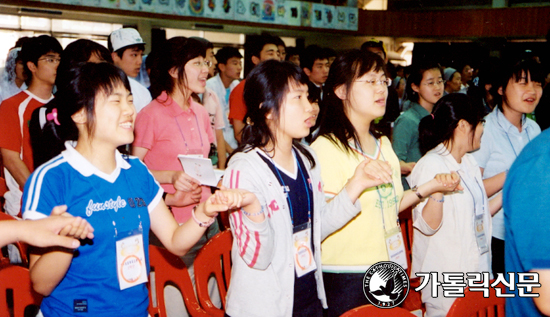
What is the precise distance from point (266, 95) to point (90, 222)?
0.74 metres

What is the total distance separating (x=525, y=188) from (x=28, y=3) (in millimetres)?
8589

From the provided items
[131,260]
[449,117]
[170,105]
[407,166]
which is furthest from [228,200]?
[407,166]

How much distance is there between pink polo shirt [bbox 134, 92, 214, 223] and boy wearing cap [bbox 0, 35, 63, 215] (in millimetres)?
801

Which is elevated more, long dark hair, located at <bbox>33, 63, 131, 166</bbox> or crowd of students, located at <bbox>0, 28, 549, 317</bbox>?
long dark hair, located at <bbox>33, 63, 131, 166</bbox>

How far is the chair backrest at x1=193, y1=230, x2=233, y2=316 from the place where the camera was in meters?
2.02

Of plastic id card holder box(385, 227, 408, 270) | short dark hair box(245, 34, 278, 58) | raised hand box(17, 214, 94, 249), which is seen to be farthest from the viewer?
short dark hair box(245, 34, 278, 58)

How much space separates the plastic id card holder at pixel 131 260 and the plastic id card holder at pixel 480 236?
59.4 inches

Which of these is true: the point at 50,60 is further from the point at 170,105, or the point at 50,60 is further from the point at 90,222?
the point at 90,222

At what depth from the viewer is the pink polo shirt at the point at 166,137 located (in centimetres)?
252

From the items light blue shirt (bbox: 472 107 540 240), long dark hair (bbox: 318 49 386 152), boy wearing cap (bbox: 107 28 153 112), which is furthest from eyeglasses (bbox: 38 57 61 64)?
light blue shirt (bbox: 472 107 540 240)

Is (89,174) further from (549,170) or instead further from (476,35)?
(476,35)

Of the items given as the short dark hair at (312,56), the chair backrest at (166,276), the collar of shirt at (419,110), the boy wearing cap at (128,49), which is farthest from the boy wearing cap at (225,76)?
the chair backrest at (166,276)

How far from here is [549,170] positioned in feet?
3.27

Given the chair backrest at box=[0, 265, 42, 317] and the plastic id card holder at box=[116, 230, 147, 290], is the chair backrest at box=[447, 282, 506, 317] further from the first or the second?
the chair backrest at box=[0, 265, 42, 317]
